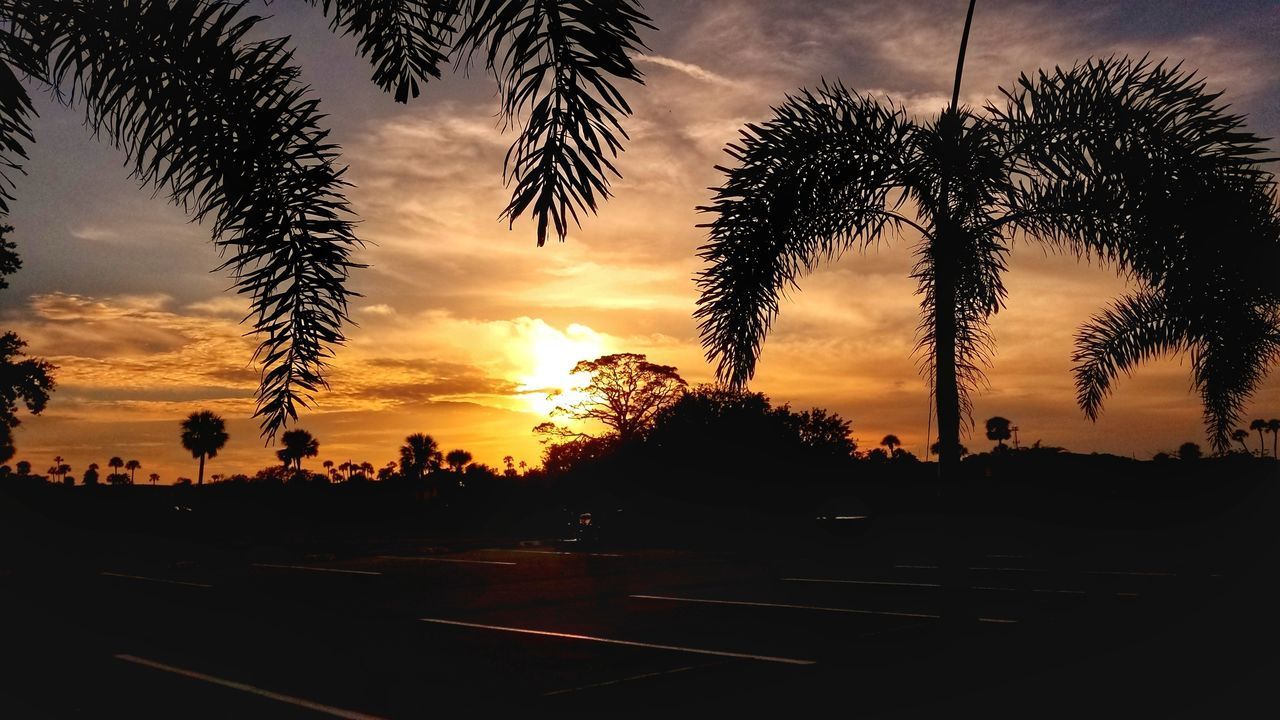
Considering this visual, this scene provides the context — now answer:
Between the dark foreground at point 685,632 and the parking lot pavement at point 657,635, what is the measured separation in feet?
0.11

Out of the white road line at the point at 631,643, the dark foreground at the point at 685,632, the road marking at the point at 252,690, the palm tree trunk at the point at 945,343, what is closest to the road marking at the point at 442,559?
the dark foreground at the point at 685,632

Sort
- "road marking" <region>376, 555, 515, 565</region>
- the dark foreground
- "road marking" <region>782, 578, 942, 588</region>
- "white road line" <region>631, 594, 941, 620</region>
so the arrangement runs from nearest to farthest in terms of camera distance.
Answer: the dark foreground → "white road line" <region>631, 594, 941, 620</region> → "road marking" <region>782, 578, 942, 588</region> → "road marking" <region>376, 555, 515, 565</region>

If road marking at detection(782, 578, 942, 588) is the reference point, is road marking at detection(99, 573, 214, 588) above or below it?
below

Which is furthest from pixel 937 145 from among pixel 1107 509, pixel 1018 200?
pixel 1107 509

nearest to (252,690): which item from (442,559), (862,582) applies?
(862,582)

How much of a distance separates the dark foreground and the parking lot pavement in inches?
1.3

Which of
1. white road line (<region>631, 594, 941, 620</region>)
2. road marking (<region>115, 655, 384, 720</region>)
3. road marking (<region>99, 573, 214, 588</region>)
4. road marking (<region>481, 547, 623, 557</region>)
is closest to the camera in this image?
road marking (<region>115, 655, 384, 720</region>)

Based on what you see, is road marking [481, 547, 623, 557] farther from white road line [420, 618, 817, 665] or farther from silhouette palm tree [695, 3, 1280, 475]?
silhouette palm tree [695, 3, 1280, 475]

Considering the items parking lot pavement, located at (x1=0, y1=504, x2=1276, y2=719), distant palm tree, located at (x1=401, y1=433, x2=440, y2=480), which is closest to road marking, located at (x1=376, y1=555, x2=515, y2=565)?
parking lot pavement, located at (x1=0, y1=504, x2=1276, y2=719)

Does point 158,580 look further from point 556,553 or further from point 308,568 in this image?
point 556,553

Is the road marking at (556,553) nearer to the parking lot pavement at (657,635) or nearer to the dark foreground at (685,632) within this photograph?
the dark foreground at (685,632)

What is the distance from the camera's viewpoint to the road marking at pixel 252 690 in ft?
21.6

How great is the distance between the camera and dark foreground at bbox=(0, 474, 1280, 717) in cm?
575

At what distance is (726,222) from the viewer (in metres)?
7.42
